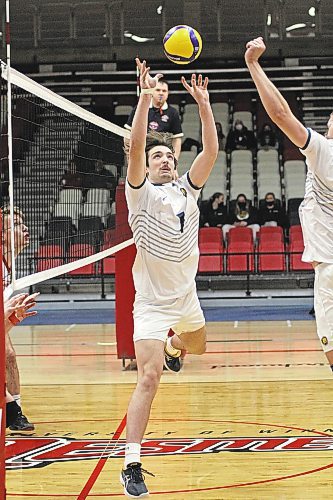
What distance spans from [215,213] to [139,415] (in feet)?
47.7

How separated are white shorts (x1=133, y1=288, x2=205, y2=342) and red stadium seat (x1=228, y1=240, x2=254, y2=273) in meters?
11.3

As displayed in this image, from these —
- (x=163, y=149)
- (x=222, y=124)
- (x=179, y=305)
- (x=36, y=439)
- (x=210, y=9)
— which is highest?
(x=210, y=9)

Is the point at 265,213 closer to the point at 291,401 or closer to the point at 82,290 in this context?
the point at 82,290

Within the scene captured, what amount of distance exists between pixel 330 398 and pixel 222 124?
654 inches

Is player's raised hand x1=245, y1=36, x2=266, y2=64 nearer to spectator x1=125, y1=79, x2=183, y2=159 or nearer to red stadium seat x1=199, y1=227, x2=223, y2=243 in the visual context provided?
spectator x1=125, y1=79, x2=183, y2=159

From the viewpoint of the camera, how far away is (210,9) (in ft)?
73.0

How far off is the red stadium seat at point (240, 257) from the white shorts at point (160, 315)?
11.3 meters

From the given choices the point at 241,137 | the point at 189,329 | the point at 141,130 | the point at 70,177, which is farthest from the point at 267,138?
the point at 141,130

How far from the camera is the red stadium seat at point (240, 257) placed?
1752cm

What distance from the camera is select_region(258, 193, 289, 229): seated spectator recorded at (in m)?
19.5

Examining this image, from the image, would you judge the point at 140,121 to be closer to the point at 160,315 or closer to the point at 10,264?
the point at 160,315

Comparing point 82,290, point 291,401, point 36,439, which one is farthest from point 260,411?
point 82,290

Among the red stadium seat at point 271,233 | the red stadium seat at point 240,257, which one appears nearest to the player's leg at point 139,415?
the red stadium seat at point 240,257

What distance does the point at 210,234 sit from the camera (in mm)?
18500
